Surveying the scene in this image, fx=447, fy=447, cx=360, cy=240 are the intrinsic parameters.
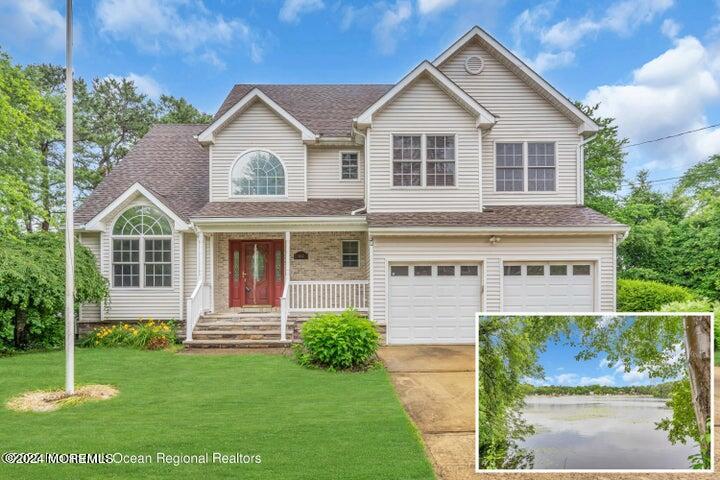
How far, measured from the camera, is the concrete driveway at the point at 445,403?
14.9ft

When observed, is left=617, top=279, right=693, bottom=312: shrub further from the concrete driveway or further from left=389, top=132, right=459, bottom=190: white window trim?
left=389, top=132, right=459, bottom=190: white window trim

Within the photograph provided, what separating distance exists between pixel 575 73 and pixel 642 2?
17.7 feet

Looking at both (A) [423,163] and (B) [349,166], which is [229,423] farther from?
(B) [349,166]

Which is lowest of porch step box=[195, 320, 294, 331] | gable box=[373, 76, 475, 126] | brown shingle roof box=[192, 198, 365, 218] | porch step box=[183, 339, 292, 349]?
porch step box=[183, 339, 292, 349]

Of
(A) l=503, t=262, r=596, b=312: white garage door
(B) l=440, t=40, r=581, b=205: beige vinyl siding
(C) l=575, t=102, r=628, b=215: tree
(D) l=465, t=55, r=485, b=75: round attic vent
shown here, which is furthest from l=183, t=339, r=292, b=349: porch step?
(C) l=575, t=102, r=628, b=215: tree

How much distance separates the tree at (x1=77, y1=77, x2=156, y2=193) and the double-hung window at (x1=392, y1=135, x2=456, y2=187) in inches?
871

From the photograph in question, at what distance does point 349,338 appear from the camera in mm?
9062

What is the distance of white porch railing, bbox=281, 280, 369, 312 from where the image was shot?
41.5 ft

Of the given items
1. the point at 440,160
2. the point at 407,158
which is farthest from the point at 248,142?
the point at 440,160

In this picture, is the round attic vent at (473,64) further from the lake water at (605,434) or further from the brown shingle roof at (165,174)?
the lake water at (605,434)

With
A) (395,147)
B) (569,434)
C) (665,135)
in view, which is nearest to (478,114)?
(395,147)

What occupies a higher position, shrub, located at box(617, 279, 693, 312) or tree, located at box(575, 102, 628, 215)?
tree, located at box(575, 102, 628, 215)

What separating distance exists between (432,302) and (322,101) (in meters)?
8.67

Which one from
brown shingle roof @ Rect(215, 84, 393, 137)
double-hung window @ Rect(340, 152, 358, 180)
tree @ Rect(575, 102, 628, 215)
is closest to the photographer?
double-hung window @ Rect(340, 152, 358, 180)
